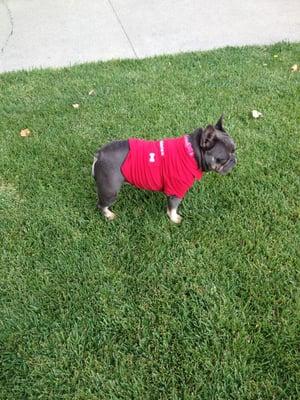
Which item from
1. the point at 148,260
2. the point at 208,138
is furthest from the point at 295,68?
the point at 148,260

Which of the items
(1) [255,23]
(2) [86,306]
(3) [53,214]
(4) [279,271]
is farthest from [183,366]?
(1) [255,23]

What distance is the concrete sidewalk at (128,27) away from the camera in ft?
21.1

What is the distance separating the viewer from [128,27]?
22.8 feet

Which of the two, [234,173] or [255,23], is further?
Answer: [255,23]

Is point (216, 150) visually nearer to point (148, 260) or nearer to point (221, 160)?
point (221, 160)

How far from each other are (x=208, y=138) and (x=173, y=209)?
0.73 m

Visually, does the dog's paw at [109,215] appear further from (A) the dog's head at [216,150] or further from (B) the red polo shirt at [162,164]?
(A) the dog's head at [216,150]

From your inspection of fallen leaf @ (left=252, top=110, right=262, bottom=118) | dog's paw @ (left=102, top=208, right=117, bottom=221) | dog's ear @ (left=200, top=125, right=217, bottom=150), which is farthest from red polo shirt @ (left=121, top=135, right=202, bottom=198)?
fallen leaf @ (left=252, top=110, right=262, bottom=118)

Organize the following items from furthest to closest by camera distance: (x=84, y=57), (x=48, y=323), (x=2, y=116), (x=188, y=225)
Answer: (x=84, y=57) < (x=2, y=116) < (x=188, y=225) < (x=48, y=323)

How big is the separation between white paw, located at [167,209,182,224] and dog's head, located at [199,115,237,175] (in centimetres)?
52

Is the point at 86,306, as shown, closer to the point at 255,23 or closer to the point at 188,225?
the point at 188,225

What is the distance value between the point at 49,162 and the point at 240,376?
276 centimetres

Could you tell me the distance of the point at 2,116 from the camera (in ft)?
16.9

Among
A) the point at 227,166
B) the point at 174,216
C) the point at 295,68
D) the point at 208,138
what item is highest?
the point at 208,138
